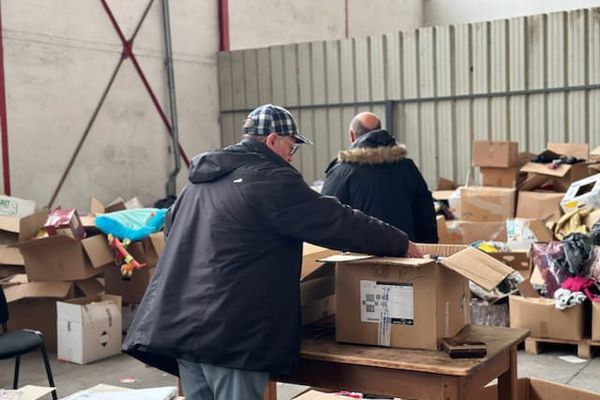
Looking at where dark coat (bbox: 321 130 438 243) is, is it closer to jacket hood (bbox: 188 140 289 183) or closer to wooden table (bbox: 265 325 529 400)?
wooden table (bbox: 265 325 529 400)

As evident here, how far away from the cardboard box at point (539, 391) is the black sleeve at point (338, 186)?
1483mm

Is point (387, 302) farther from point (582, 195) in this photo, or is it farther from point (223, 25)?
point (223, 25)

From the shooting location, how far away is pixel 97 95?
843 cm

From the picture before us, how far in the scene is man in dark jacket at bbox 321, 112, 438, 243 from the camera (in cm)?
410

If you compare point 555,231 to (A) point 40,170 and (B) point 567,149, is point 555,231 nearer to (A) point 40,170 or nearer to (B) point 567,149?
(B) point 567,149

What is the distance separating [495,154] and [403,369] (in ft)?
16.7

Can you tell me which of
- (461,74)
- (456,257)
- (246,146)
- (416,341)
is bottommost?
(416,341)

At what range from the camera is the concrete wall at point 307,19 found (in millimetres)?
10195

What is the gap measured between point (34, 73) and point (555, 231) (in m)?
5.16

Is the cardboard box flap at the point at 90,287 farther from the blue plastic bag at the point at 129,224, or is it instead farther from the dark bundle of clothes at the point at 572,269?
the dark bundle of clothes at the point at 572,269

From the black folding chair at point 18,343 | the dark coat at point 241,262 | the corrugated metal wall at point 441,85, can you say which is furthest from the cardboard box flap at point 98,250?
the corrugated metal wall at point 441,85

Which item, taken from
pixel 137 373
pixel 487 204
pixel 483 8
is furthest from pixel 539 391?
pixel 483 8

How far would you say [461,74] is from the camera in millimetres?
8305

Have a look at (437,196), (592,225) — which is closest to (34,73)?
(437,196)
